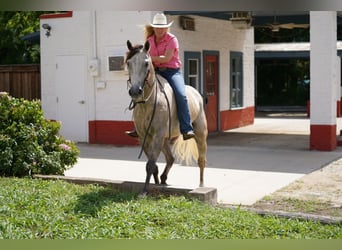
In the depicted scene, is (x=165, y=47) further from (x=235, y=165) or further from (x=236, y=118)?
(x=236, y=118)

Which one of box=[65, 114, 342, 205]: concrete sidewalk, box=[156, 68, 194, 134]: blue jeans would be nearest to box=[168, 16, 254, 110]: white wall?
box=[65, 114, 342, 205]: concrete sidewalk

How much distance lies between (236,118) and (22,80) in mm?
6051

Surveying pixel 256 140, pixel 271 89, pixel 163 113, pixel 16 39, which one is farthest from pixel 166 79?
pixel 271 89

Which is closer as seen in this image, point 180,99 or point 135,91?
point 135,91

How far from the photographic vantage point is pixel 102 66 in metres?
12.5

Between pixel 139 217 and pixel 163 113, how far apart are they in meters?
1.50

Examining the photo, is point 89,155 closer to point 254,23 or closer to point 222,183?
point 222,183

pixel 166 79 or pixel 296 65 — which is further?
pixel 296 65

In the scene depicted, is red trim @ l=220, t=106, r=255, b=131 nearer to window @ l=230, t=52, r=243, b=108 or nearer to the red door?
window @ l=230, t=52, r=243, b=108

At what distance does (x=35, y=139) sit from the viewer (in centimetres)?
750

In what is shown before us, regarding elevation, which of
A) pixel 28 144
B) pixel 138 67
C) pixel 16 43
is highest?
pixel 16 43

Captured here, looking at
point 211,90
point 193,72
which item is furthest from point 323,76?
point 211,90

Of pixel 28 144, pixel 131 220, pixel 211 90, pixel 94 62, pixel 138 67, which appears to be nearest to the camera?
pixel 131 220

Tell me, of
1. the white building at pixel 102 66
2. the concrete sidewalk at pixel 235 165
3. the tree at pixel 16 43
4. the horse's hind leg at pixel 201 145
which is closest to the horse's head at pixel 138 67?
the horse's hind leg at pixel 201 145
